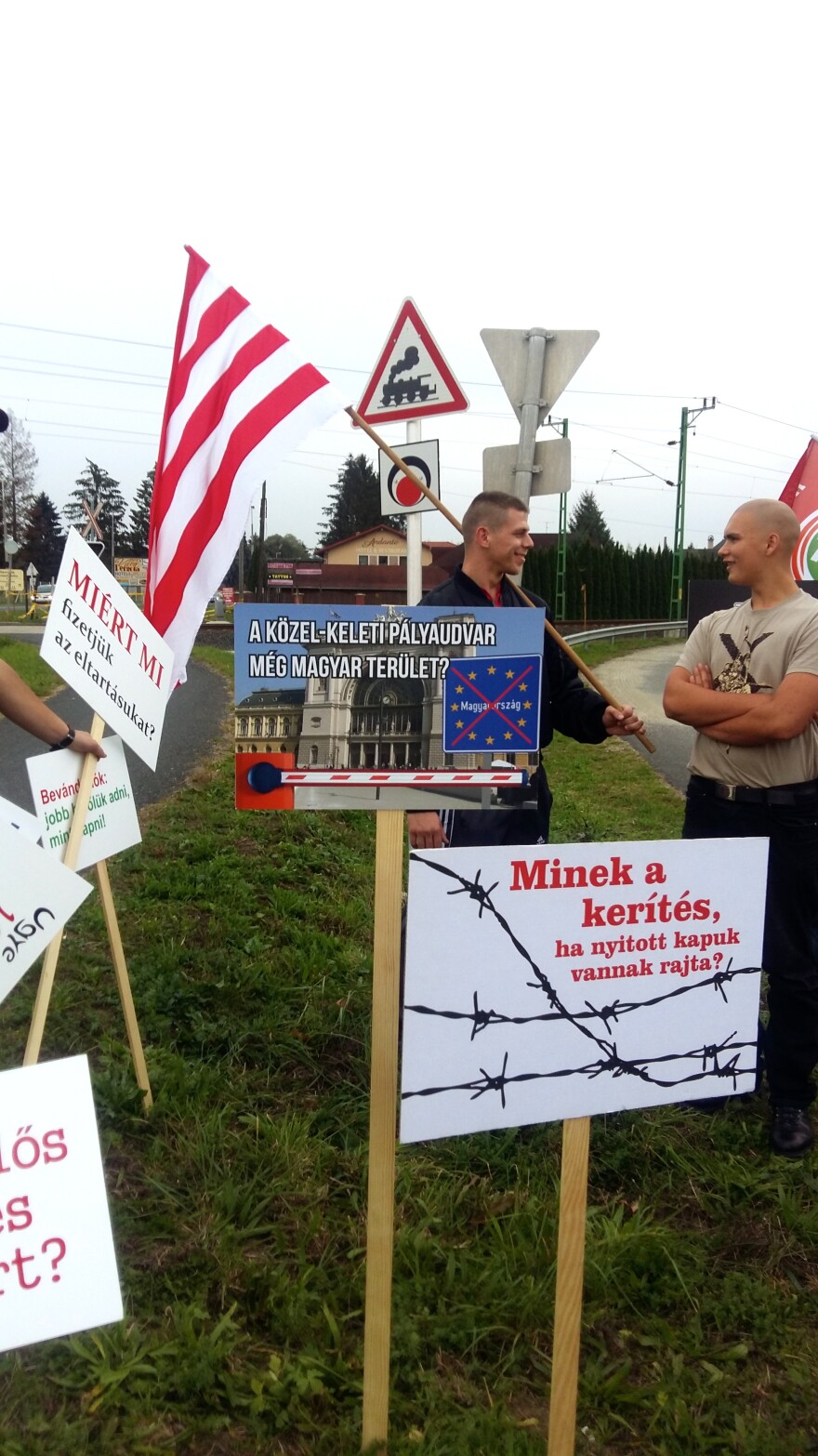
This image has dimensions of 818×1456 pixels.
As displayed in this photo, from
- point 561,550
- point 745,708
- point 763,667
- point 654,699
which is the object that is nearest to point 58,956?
point 745,708

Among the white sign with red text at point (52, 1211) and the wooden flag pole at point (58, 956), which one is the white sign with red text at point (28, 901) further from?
the white sign with red text at point (52, 1211)

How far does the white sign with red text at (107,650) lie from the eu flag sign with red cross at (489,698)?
937 millimetres

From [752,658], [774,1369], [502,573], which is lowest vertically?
[774,1369]

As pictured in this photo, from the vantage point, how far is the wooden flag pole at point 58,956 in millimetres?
2330

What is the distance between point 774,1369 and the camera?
2.57 m

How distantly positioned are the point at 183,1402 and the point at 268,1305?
1.03 feet

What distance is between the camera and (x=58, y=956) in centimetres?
308

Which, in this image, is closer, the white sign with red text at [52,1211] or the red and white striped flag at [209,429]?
the white sign with red text at [52,1211]

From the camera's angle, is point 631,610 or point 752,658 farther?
point 631,610

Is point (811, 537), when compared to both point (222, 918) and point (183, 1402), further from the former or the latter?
point (183, 1402)

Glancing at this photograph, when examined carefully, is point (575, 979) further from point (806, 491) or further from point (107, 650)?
point (806, 491)

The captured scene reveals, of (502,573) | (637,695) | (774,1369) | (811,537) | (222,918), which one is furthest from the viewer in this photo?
(637,695)

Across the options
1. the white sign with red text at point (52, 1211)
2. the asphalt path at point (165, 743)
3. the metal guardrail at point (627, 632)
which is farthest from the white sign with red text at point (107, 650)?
the metal guardrail at point (627, 632)

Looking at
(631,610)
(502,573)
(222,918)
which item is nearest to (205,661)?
(222,918)
